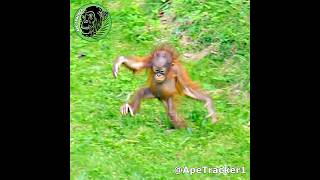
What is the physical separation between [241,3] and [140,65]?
28.5 inches

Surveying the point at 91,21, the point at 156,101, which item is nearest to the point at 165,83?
the point at 156,101

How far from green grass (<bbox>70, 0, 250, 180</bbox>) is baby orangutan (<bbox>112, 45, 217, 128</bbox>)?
42 mm

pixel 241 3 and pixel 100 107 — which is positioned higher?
pixel 241 3

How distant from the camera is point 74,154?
234 inches

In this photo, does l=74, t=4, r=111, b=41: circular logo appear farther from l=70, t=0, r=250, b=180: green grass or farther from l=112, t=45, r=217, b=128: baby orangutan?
l=112, t=45, r=217, b=128: baby orangutan

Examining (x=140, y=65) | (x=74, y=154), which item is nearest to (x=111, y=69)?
(x=140, y=65)

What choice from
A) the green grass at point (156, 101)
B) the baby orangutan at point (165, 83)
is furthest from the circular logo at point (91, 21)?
the baby orangutan at point (165, 83)

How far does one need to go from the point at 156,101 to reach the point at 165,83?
0.14 m

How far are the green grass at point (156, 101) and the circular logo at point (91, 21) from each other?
4 centimetres

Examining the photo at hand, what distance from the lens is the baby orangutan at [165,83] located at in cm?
604

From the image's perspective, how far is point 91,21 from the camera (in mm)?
6102

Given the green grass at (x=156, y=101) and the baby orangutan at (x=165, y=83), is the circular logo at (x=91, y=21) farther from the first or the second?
the baby orangutan at (x=165, y=83)

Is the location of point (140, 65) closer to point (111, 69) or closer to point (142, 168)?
point (111, 69)

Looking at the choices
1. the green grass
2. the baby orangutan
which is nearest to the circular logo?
the green grass
